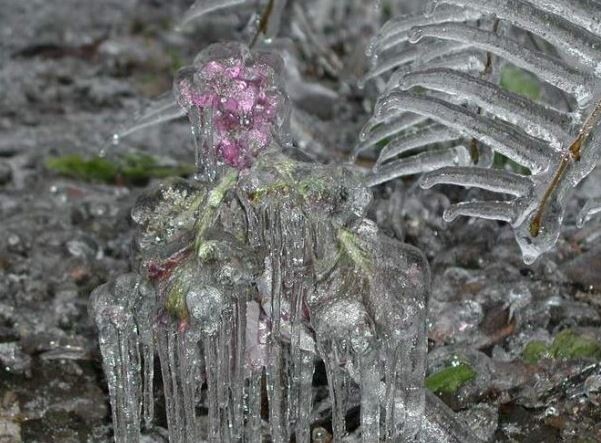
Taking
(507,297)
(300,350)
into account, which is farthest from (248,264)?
(507,297)

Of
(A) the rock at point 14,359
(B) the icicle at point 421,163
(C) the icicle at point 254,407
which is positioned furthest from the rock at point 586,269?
(A) the rock at point 14,359

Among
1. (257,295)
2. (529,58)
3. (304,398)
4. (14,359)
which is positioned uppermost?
(529,58)

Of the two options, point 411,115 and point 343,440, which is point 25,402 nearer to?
point 343,440

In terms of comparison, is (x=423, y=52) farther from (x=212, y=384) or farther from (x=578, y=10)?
(x=212, y=384)

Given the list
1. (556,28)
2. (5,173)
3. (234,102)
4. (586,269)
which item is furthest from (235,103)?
(5,173)

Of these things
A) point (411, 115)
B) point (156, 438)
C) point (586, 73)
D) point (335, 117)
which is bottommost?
point (156, 438)

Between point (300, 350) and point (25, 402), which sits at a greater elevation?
point (300, 350)

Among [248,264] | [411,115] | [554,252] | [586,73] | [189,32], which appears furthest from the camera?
[189,32]
